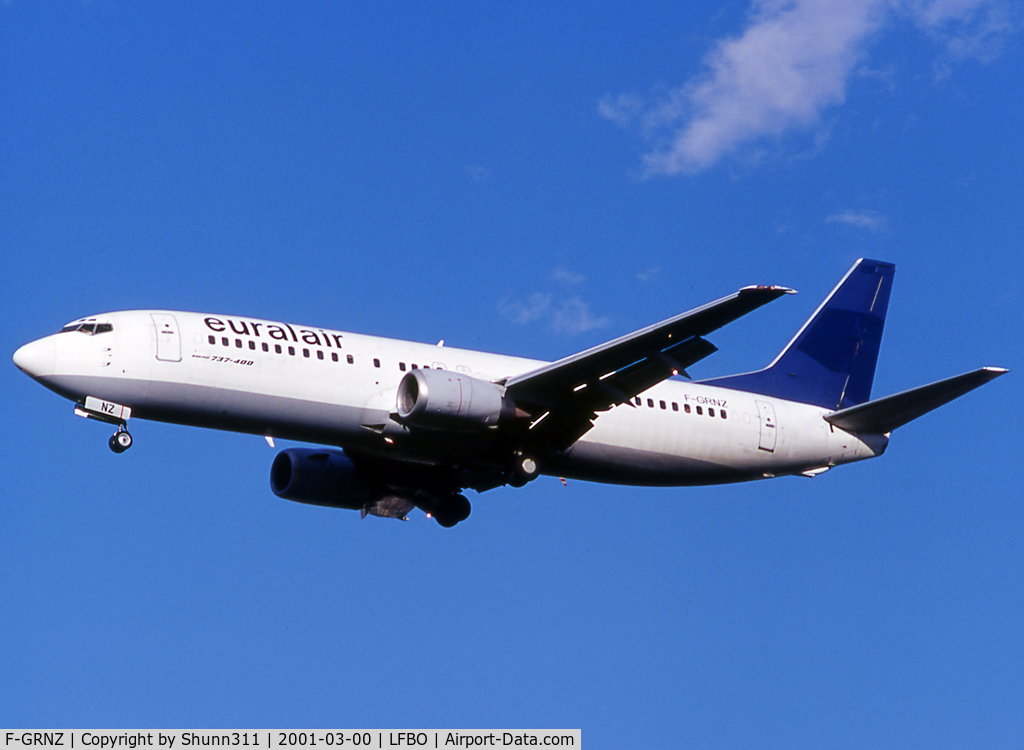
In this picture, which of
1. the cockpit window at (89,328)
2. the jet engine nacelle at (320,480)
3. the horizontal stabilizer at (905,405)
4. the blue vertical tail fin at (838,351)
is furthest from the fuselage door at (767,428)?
the cockpit window at (89,328)

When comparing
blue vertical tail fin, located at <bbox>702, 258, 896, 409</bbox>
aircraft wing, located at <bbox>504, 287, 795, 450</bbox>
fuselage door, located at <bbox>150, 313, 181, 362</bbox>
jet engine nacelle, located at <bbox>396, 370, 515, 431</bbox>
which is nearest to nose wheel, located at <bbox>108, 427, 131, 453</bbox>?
fuselage door, located at <bbox>150, 313, 181, 362</bbox>

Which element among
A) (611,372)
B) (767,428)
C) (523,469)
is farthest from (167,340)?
(767,428)

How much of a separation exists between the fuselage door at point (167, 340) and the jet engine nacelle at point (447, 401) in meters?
5.35

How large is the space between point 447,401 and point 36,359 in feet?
31.5

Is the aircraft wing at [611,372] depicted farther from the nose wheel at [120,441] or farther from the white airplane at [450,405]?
the nose wheel at [120,441]

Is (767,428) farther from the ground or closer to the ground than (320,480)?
farther from the ground

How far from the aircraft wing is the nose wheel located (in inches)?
362

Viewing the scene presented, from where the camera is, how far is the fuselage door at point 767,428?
37.1m

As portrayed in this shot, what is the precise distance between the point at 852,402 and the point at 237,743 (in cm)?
2268

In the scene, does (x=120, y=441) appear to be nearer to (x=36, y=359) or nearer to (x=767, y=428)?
(x=36, y=359)

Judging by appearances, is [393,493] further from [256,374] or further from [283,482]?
[256,374]

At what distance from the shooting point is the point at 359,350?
32.8 metres

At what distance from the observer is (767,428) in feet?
122

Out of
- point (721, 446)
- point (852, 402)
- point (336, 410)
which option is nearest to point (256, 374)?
point (336, 410)
